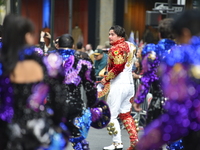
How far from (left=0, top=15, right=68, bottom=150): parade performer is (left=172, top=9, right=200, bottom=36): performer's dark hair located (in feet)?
3.88

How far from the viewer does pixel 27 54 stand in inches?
187

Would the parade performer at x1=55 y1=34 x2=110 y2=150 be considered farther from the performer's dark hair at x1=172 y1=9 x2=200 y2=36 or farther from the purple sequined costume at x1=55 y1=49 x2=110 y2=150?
the performer's dark hair at x1=172 y1=9 x2=200 y2=36

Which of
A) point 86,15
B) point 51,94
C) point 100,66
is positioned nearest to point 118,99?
point 51,94

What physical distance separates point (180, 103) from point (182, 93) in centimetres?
8

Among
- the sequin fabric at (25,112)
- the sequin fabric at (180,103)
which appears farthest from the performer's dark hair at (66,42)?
the sequin fabric at (180,103)

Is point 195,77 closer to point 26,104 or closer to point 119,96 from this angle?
point 26,104

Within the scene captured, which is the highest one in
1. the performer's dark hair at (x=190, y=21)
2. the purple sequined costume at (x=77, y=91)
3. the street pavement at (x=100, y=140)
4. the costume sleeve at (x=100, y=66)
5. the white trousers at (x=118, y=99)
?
the performer's dark hair at (x=190, y=21)

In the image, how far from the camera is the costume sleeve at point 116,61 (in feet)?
28.7

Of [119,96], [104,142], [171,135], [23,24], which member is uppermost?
[23,24]

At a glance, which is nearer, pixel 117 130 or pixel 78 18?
pixel 117 130

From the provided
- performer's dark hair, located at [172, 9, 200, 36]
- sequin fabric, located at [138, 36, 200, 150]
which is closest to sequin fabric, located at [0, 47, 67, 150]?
sequin fabric, located at [138, 36, 200, 150]

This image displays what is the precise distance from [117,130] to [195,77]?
4.40m

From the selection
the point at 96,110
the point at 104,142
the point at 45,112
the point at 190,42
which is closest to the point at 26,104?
the point at 45,112

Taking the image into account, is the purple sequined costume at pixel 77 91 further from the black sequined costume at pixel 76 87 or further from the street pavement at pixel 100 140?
the street pavement at pixel 100 140
